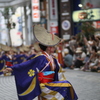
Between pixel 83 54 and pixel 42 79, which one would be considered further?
pixel 83 54

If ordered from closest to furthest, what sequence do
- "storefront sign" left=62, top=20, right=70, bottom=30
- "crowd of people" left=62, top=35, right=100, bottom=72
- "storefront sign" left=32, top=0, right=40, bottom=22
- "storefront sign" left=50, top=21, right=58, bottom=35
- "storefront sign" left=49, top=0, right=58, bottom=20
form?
1. "crowd of people" left=62, top=35, right=100, bottom=72
2. "storefront sign" left=62, top=20, right=70, bottom=30
3. "storefront sign" left=49, top=0, right=58, bottom=20
4. "storefront sign" left=50, top=21, right=58, bottom=35
5. "storefront sign" left=32, top=0, right=40, bottom=22

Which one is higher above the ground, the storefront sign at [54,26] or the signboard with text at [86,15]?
the signboard with text at [86,15]

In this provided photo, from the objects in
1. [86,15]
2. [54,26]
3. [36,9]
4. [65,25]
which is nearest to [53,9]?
[54,26]

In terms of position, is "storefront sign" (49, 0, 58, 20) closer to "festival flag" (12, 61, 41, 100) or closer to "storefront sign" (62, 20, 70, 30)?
"storefront sign" (62, 20, 70, 30)

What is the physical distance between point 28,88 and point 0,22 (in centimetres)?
4000

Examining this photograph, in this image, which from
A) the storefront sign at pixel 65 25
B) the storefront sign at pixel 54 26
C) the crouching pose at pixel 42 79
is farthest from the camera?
the storefront sign at pixel 54 26

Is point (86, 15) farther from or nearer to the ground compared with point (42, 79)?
farther from the ground

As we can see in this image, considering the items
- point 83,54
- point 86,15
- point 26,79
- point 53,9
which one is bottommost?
point 83,54

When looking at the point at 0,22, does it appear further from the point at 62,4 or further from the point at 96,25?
the point at 96,25

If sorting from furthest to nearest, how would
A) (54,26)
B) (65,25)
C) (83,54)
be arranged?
(54,26), (65,25), (83,54)

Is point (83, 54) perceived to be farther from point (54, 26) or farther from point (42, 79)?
point (54, 26)

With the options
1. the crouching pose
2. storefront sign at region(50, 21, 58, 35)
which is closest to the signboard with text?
storefront sign at region(50, 21, 58, 35)

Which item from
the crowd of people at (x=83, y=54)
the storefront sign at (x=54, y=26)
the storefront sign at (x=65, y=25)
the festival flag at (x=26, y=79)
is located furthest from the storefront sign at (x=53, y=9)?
the festival flag at (x=26, y=79)

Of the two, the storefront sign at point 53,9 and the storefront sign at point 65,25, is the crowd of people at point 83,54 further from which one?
the storefront sign at point 53,9
